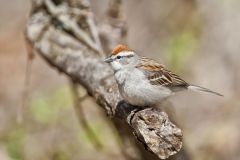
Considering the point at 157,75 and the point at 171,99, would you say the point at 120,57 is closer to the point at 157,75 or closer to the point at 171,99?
the point at 157,75

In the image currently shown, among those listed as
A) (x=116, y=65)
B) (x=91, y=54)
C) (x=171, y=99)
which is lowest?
(x=171, y=99)

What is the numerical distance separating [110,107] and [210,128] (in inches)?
101

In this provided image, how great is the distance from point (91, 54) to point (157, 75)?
537mm

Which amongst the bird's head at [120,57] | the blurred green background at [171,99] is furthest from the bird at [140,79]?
the blurred green background at [171,99]

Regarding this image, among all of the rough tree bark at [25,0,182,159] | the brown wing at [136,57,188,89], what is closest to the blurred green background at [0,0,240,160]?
the rough tree bark at [25,0,182,159]

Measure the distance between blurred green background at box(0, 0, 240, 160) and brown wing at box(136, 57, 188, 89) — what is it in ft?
4.17

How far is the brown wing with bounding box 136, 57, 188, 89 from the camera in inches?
168

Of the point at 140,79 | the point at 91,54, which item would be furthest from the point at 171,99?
the point at 140,79

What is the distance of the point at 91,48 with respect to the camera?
462 centimetres

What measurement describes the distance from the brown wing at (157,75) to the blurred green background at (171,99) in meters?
1.27

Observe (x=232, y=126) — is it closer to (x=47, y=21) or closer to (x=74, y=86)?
→ (x=74, y=86)

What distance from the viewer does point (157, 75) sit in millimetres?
4285

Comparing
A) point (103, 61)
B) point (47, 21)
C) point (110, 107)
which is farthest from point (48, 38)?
point (110, 107)

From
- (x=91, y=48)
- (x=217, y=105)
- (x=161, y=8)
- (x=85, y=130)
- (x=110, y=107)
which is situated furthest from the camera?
(x=161, y=8)
